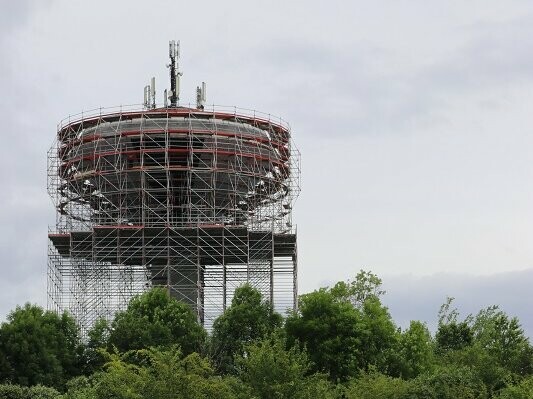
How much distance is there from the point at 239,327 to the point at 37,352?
11.5m

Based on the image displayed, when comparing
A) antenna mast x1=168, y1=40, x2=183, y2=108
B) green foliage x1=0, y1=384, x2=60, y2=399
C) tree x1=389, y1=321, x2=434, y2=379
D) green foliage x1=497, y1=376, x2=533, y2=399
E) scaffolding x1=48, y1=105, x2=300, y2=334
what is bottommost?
green foliage x1=497, y1=376, x2=533, y2=399

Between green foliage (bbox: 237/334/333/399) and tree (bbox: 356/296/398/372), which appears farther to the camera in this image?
tree (bbox: 356/296/398/372)

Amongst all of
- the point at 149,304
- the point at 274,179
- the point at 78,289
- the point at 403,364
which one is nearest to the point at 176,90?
the point at 274,179

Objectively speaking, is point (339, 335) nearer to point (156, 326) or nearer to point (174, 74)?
point (156, 326)

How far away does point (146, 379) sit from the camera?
45.5 meters

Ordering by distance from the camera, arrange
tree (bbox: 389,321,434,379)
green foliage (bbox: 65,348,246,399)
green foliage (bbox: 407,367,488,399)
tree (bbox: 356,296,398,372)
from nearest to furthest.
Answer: green foliage (bbox: 65,348,246,399), green foliage (bbox: 407,367,488,399), tree (bbox: 356,296,398,372), tree (bbox: 389,321,434,379)

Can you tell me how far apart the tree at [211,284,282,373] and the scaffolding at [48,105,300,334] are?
10423 millimetres

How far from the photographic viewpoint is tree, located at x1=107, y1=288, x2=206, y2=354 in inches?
2630

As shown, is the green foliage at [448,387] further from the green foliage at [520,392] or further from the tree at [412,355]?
the tree at [412,355]

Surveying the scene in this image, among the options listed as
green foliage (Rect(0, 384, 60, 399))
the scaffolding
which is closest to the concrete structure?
the scaffolding

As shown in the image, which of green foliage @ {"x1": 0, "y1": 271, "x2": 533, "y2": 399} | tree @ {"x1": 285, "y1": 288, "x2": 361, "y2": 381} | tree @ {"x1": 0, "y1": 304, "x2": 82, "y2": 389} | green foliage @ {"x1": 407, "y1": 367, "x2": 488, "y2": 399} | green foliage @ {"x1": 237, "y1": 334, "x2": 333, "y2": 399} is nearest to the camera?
green foliage @ {"x1": 237, "y1": 334, "x2": 333, "y2": 399}

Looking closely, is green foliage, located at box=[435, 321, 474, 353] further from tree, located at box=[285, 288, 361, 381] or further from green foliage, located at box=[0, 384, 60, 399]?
green foliage, located at box=[0, 384, 60, 399]

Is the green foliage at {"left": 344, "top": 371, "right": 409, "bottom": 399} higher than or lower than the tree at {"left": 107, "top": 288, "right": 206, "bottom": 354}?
lower

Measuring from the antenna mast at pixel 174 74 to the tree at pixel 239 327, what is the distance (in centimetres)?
2221
